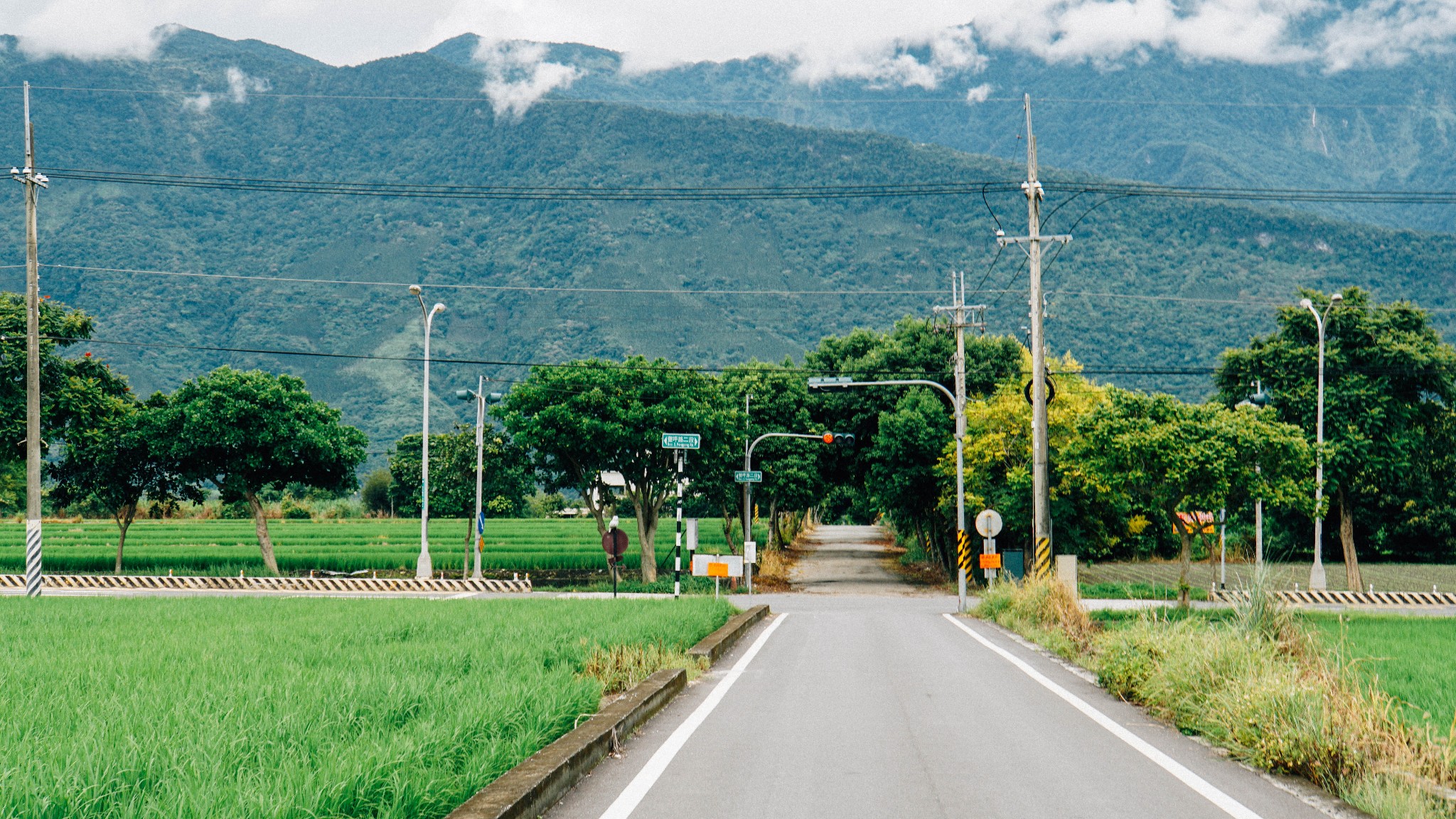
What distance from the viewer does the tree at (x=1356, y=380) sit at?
39562mm

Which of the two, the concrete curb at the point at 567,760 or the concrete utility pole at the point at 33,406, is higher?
the concrete utility pole at the point at 33,406

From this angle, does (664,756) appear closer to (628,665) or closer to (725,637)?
(628,665)

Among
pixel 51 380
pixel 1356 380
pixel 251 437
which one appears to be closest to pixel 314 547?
pixel 251 437

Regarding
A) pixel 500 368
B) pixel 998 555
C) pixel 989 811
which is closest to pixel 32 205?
pixel 998 555

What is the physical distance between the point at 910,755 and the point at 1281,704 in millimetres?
2645

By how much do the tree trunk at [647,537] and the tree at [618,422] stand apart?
0.13ft

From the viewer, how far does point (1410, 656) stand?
16.4 metres

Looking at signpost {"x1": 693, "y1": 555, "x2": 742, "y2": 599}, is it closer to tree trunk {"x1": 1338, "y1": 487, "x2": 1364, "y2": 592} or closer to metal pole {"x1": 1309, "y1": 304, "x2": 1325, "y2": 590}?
metal pole {"x1": 1309, "y1": 304, "x2": 1325, "y2": 590}

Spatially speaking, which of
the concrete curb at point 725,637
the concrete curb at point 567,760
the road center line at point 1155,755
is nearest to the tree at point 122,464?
the concrete curb at point 725,637

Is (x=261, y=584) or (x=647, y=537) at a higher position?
(x=647, y=537)

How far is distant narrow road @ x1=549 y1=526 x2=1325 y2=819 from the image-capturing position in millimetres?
6734

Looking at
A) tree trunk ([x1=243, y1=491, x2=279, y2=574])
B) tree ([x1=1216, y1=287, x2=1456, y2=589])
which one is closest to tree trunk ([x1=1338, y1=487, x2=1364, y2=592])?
tree ([x1=1216, y1=287, x2=1456, y2=589])

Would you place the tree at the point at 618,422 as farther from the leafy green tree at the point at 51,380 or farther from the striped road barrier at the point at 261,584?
the leafy green tree at the point at 51,380

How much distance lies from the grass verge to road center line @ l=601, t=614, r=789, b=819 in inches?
160
